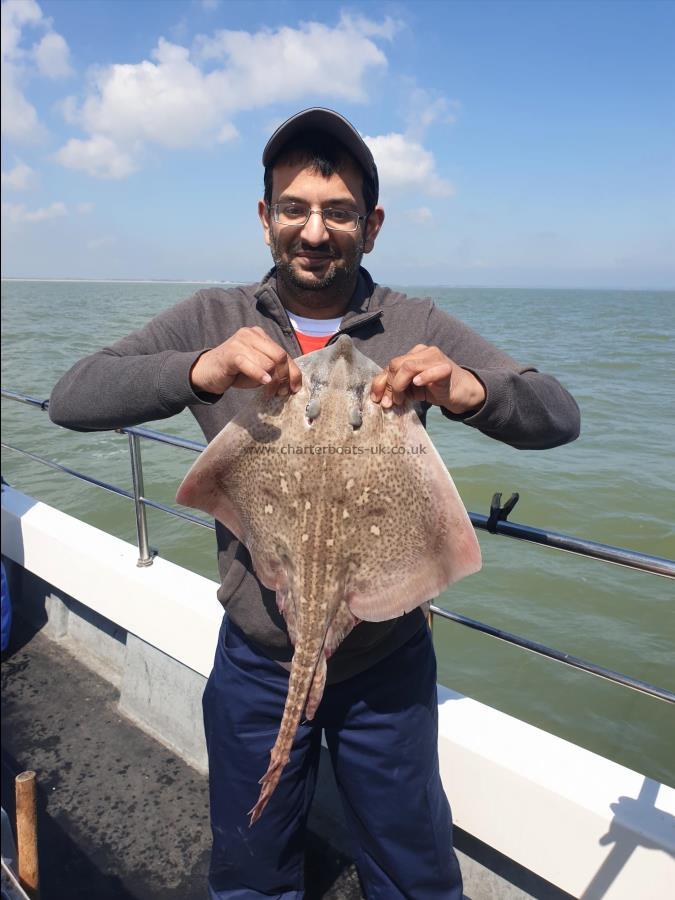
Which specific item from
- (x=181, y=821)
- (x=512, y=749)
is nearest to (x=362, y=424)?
(x=512, y=749)

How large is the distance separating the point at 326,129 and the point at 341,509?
1.23 meters

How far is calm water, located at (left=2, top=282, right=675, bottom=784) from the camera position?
20.5 ft

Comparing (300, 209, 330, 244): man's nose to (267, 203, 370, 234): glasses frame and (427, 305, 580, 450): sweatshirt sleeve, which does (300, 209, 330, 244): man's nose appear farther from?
(427, 305, 580, 450): sweatshirt sleeve

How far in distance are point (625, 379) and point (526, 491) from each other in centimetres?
968

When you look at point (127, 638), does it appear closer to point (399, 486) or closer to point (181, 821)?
point (181, 821)

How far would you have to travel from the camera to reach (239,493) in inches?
73.3

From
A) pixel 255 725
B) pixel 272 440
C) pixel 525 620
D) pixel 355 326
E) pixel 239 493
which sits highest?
pixel 355 326

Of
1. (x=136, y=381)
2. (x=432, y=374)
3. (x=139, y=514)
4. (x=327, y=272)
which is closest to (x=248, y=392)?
(x=136, y=381)

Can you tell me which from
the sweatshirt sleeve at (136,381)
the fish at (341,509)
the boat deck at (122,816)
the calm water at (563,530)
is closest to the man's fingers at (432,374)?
the fish at (341,509)

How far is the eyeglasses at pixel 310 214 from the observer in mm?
2023

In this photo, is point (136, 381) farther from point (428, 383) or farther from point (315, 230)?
point (428, 383)

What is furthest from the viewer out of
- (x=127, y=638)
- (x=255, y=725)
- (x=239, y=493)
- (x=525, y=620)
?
(x=525, y=620)

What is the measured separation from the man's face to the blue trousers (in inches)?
48.1

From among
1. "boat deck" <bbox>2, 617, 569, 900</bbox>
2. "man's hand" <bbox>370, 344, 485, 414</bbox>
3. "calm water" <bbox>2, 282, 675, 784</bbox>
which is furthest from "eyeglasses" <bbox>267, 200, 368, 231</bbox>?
"calm water" <bbox>2, 282, 675, 784</bbox>
